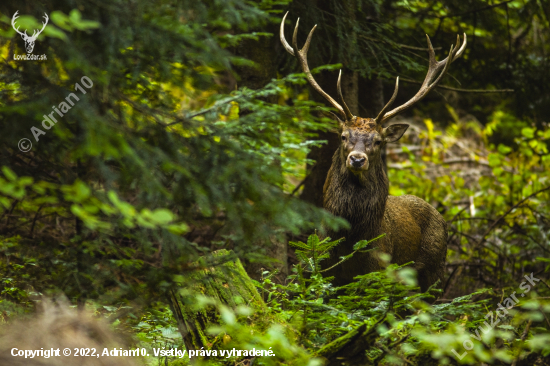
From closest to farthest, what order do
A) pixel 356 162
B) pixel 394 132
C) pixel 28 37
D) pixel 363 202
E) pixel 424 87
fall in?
pixel 28 37, pixel 356 162, pixel 363 202, pixel 424 87, pixel 394 132

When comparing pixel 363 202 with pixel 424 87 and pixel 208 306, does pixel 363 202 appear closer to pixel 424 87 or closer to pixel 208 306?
pixel 424 87

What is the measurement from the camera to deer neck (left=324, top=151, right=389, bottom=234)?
218 inches

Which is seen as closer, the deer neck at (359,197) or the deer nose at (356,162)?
the deer nose at (356,162)

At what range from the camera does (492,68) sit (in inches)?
346

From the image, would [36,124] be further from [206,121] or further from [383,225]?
[383,225]

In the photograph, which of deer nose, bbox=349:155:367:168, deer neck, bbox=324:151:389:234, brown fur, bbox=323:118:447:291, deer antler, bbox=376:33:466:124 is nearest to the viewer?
deer nose, bbox=349:155:367:168

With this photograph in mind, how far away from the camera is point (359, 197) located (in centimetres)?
556

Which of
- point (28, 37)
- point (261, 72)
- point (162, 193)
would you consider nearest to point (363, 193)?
point (261, 72)

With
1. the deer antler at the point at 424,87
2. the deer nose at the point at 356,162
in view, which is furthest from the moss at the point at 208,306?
the deer antler at the point at 424,87

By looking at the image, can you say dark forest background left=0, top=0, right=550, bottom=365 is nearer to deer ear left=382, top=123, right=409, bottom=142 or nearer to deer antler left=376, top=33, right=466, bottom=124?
deer antler left=376, top=33, right=466, bottom=124

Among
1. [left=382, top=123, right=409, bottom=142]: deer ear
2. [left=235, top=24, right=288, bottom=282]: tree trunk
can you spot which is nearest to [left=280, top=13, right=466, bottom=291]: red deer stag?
[left=382, top=123, right=409, bottom=142]: deer ear

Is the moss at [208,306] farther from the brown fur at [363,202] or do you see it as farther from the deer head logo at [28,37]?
the deer head logo at [28,37]

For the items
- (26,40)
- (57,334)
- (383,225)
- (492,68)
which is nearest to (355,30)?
(383,225)

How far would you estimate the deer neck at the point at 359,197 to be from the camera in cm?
554
